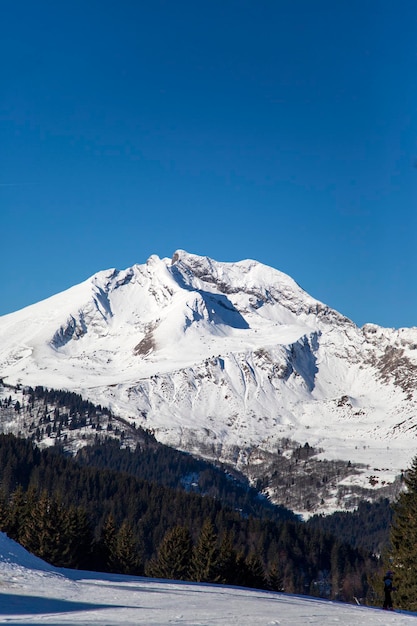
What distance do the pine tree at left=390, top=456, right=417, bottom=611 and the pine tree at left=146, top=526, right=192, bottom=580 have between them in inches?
1368

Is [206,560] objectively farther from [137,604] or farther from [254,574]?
[137,604]

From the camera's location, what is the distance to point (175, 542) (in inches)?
3487

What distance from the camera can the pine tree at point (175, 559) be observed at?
284ft

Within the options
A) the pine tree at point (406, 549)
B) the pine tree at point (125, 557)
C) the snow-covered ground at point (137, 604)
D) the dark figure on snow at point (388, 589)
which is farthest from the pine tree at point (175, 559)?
the dark figure on snow at point (388, 589)

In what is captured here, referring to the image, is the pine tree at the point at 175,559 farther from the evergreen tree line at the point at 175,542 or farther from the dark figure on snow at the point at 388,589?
the dark figure on snow at the point at 388,589

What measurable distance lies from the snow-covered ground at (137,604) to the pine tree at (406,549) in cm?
1762

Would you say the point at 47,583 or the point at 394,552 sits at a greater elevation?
the point at 394,552

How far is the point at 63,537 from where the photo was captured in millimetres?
85375

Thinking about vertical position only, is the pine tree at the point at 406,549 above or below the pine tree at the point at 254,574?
above

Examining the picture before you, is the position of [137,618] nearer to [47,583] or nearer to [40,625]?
[40,625]

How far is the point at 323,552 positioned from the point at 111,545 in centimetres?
11873

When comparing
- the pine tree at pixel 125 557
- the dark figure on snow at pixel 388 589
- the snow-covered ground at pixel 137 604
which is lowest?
the pine tree at pixel 125 557

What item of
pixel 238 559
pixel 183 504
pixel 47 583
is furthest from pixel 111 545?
pixel 183 504

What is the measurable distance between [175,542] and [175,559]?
2129 mm
